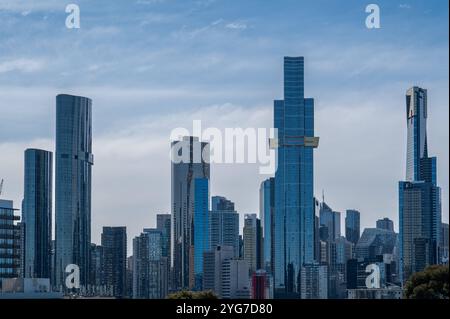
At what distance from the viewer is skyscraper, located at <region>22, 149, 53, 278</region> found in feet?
197

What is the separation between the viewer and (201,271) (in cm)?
6406

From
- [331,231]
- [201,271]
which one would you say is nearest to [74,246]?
[201,271]

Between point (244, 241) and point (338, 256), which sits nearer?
point (244, 241)

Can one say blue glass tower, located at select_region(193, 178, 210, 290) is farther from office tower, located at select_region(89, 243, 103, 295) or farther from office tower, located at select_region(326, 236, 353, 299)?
office tower, located at select_region(326, 236, 353, 299)

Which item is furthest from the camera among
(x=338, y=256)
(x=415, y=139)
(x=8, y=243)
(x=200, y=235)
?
(x=338, y=256)

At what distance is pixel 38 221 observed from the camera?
72.8 meters

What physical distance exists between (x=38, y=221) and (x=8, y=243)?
3.01 metres

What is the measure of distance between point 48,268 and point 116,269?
19.3ft

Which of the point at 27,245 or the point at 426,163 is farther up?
the point at 426,163

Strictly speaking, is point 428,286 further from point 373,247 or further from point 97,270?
point 373,247

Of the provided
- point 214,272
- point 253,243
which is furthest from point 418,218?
point 214,272

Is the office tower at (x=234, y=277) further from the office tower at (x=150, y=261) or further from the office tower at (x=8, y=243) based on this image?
the office tower at (x=8, y=243)

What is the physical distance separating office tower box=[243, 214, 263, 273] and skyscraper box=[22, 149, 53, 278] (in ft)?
40.5
